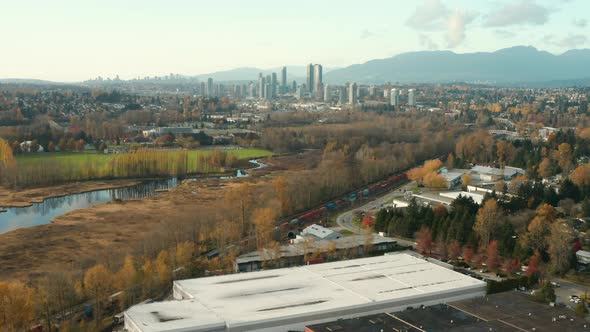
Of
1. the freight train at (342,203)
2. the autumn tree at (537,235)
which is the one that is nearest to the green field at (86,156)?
the freight train at (342,203)

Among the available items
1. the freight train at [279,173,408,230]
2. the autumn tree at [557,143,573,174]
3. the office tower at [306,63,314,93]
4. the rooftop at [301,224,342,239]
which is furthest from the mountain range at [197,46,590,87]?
the rooftop at [301,224,342,239]

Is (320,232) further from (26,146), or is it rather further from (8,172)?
(26,146)

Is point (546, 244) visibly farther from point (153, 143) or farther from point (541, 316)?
point (153, 143)

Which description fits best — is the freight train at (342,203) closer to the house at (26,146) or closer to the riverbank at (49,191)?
the riverbank at (49,191)

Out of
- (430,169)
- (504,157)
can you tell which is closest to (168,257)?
(430,169)

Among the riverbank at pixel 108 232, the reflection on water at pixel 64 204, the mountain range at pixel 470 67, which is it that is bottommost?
the reflection on water at pixel 64 204

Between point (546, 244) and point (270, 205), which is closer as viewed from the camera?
point (546, 244)

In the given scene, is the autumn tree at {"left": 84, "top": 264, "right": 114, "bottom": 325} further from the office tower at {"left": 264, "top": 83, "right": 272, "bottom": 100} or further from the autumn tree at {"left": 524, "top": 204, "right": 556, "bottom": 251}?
the office tower at {"left": 264, "top": 83, "right": 272, "bottom": 100}

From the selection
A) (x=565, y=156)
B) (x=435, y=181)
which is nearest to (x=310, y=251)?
(x=435, y=181)
